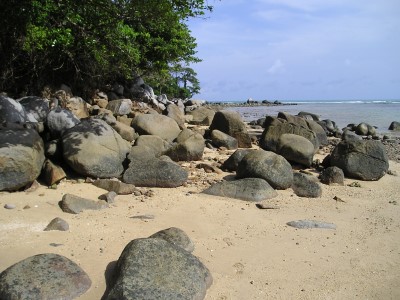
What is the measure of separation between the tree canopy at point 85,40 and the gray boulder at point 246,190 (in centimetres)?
336

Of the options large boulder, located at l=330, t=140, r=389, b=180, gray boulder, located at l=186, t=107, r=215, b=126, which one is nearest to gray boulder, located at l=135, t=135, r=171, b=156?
large boulder, located at l=330, t=140, r=389, b=180

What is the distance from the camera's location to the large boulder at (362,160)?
8469mm

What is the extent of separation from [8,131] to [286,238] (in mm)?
4579

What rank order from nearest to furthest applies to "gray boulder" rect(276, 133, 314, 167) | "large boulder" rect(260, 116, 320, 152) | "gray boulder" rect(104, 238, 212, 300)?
"gray boulder" rect(104, 238, 212, 300) < "gray boulder" rect(276, 133, 314, 167) < "large boulder" rect(260, 116, 320, 152)

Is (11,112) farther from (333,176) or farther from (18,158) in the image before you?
(333,176)

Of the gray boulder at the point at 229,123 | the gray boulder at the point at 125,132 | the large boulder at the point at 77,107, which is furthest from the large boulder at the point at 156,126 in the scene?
the large boulder at the point at 77,107

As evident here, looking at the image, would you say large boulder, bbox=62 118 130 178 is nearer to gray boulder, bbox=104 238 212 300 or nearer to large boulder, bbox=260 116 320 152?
gray boulder, bbox=104 238 212 300

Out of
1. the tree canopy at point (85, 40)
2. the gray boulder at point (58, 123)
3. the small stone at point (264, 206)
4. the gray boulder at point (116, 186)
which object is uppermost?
the tree canopy at point (85, 40)

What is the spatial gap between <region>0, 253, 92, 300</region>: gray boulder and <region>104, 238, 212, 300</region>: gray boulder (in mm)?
328

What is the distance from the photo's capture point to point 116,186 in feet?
21.4

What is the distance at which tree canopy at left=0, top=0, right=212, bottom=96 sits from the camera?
7398 millimetres

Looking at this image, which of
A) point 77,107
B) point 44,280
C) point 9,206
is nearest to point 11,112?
point 9,206

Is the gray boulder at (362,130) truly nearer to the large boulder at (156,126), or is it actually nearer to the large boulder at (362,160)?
→ the large boulder at (362,160)

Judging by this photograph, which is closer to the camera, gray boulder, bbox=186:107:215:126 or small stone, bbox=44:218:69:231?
small stone, bbox=44:218:69:231
